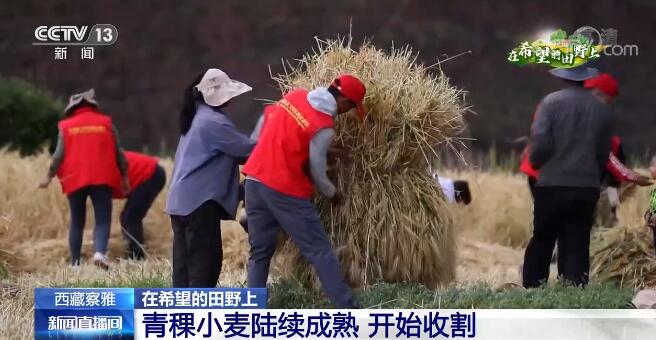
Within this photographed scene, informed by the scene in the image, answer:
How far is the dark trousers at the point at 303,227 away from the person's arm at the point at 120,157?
2.25 metres

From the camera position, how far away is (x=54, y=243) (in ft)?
30.6

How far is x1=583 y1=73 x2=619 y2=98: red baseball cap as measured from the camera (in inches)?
288

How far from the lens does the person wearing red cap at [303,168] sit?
6.61 m

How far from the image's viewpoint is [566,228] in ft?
23.9

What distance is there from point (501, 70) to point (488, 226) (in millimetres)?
2038

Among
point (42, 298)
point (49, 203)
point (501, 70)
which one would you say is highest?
point (501, 70)

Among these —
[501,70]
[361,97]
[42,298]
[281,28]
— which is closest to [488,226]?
[501,70]

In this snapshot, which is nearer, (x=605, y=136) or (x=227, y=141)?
(x=227, y=141)

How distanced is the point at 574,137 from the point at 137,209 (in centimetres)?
360

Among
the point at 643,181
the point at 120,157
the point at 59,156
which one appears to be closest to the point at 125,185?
the point at 120,157

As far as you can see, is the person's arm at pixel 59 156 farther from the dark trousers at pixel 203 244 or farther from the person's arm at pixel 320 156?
the person's arm at pixel 320 156

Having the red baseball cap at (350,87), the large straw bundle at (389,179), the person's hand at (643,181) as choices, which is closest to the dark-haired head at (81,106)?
the large straw bundle at (389,179)

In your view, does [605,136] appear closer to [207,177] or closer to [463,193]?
[463,193]

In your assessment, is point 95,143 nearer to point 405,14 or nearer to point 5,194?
point 5,194
